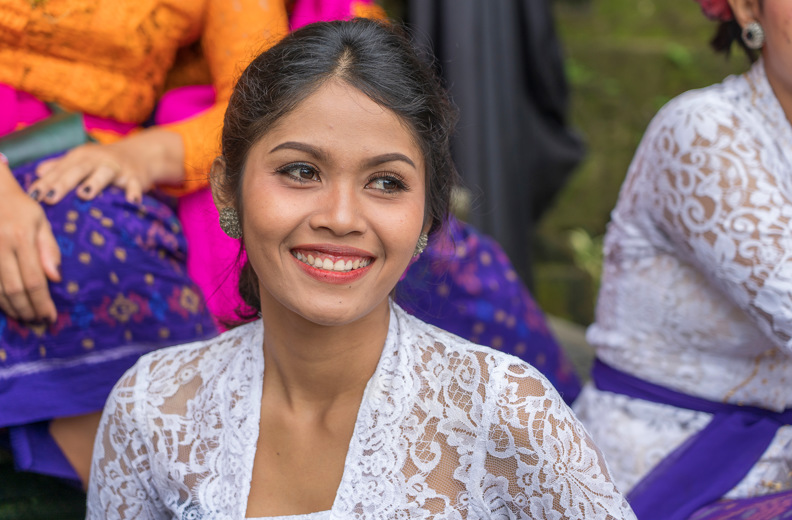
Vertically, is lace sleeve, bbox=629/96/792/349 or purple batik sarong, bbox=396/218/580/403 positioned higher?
lace sleeve, bbox=629/96/792/349

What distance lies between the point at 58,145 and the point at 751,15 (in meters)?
1.58

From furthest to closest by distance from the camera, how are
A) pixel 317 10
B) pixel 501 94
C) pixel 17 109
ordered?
pixel 501 94
pixel 317 10
pixel 17 109

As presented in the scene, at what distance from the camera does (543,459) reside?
140cm

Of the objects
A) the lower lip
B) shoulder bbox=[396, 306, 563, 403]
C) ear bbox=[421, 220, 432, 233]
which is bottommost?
shoulder bbox=[396, 306, 563, 403]

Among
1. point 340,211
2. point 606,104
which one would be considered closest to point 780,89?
point 340,211

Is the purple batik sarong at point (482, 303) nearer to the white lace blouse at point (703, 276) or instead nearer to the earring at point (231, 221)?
the white lace blouse at point (703, 276)

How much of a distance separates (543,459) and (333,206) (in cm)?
54

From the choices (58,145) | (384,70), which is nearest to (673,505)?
(384,70)

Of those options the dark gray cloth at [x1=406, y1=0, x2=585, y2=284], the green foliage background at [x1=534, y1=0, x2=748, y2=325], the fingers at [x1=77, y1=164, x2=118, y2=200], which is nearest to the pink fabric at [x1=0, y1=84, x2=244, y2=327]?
the fingers at [x1=77, y1=164, x2=118, y2=200]

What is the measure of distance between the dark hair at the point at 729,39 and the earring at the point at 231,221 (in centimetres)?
120

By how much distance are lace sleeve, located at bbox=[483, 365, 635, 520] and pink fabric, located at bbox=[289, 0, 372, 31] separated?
1.33 m

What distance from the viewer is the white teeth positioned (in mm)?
1432

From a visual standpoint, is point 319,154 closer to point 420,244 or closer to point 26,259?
point 420,244

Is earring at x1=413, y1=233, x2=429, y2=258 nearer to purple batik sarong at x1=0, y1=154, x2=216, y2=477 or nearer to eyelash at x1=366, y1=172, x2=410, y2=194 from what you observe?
eyelash at x1=366, y1=172, x2=410, y2=194
